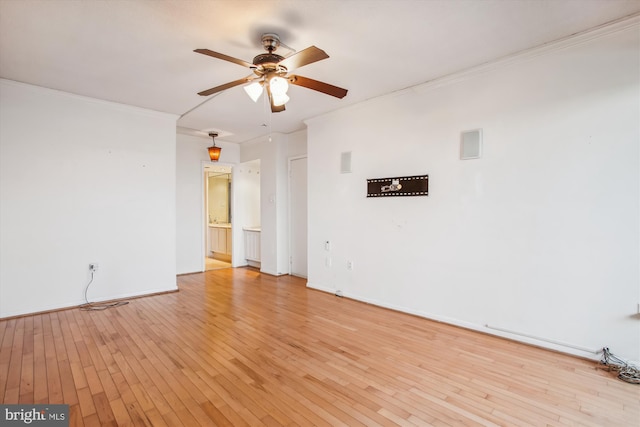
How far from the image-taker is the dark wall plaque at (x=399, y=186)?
3662mm

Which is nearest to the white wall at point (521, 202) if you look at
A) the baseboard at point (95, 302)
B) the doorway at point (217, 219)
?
the baseboard at point (95, 302)

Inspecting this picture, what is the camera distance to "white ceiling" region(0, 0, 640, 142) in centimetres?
226

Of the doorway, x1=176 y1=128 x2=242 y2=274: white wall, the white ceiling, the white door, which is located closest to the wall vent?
the white ceiling

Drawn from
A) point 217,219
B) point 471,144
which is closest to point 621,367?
point 471,144

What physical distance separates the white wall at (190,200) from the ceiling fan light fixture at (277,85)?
159 inches

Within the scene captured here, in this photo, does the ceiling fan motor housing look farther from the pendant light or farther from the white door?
the pendant light

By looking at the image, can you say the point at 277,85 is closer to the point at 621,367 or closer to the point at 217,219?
the point at 621,367

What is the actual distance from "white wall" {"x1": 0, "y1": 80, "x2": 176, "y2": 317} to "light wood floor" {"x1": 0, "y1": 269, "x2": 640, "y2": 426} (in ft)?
1.87

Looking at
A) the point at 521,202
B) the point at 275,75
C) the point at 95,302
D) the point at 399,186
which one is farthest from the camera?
the point at 95,302

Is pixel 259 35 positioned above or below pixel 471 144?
above

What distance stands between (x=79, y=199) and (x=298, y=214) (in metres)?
3.27

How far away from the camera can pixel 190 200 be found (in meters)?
6.18

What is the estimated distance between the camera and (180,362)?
2592 mm

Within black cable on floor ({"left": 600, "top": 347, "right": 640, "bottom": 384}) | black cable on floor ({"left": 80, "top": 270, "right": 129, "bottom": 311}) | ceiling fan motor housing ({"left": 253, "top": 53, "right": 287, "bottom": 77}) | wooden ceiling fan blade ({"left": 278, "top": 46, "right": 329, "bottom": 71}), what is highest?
ceiling fan motor housing ({"left": 253, "top": 53, "right": 287, "bottom": 77})
